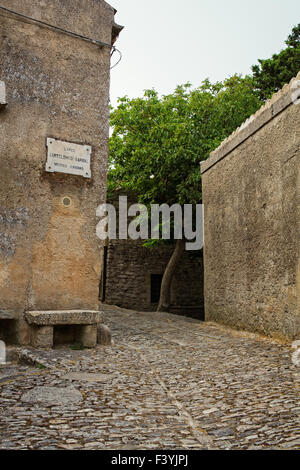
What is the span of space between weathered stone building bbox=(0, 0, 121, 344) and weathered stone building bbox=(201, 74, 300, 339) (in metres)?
2.86

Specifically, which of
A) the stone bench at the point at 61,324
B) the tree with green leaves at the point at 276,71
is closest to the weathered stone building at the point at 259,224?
the stone bench at the point at 61,324

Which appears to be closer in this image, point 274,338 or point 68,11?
point 68,11

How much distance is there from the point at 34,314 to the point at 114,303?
11.9 metres

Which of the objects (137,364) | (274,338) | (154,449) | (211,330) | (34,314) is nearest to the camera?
(154,449)

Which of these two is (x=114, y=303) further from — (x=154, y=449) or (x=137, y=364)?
(x=154, y=449)

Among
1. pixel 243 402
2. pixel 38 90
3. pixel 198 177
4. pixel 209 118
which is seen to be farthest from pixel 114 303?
pixel 243 402

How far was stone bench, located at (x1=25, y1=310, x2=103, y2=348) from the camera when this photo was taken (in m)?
5.56

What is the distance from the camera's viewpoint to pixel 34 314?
5539 mm

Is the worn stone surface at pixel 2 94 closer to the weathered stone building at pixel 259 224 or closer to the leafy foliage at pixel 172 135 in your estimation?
the weathered stone building at pixel 259 224

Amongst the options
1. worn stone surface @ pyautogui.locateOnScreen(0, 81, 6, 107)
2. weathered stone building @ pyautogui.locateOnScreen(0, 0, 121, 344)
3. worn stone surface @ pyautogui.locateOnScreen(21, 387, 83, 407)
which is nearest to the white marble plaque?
weathered stone building @ pyautogui.locateOnScreen(0, 0, 121, 344)

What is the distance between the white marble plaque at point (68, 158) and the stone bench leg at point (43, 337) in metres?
2.24

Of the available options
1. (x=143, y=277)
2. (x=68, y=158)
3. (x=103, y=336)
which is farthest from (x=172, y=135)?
(x=103, y=336)

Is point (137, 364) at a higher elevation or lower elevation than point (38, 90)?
lower

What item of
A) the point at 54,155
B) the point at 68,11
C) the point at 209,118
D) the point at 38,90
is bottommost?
the point at 54,155
